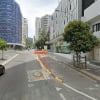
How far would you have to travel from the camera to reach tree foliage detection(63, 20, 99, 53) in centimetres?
2812

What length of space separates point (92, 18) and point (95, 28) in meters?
1.83

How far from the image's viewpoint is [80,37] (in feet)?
93.7

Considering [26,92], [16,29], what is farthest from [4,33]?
[26,92]

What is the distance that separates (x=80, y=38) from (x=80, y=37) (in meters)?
0.12

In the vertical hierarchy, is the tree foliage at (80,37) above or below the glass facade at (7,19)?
below

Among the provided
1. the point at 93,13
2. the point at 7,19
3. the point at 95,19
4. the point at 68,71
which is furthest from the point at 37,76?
the point at 7,19

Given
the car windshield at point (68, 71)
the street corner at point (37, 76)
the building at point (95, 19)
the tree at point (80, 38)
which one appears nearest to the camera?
the car windshield at point (68, 71)

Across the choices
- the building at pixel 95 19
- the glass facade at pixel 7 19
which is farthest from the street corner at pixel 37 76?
the glass facade at pixel 7 19

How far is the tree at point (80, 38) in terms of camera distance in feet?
92.3

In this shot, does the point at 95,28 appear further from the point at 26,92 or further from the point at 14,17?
the point at 14,17

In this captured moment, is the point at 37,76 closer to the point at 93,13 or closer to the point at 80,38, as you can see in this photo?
the point at 80,38

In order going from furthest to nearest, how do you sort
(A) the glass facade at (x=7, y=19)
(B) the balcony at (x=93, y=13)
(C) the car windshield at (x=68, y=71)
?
1. (A) the glass facade at (x=7, y=19)
2. (B) the balcony at (x=93, y=13)
3. (C) the car windshield at (x=68, y=71)

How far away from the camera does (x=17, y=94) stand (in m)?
12.9

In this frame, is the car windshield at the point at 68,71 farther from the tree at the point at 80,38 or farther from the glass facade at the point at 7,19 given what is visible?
the glass facade at the point at 7,19
